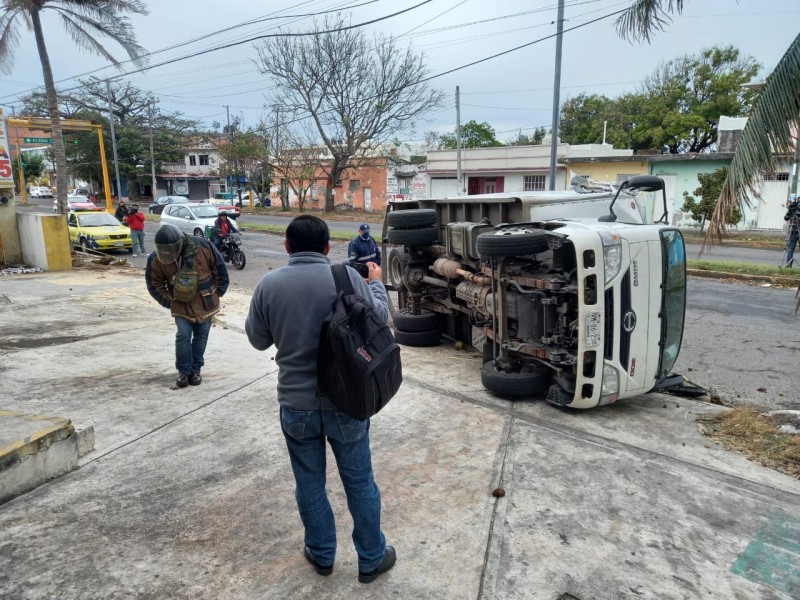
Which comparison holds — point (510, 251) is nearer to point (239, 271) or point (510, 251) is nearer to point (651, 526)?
point (651, 526)

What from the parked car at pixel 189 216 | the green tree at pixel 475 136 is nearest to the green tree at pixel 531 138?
the green tree at pixel 475 136

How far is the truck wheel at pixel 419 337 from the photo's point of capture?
23.4 feet

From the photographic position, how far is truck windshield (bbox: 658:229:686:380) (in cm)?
473

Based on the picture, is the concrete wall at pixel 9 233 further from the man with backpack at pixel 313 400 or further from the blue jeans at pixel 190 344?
the man with backpack at pixel 313 400

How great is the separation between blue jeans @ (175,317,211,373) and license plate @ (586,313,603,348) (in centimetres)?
342

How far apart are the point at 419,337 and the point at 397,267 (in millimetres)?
1005

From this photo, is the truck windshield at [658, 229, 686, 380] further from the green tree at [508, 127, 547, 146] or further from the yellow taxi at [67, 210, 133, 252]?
the green tree at [508, 127, 547, 146]

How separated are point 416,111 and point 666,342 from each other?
3416cm

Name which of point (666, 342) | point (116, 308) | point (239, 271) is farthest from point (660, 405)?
point (239, 271)

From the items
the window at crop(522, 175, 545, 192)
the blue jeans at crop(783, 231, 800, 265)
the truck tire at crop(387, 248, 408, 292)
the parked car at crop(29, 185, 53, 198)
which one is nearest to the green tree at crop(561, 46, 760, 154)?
the window at crop(522, 175, 545, 192)

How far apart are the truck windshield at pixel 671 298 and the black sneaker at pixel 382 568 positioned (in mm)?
3073

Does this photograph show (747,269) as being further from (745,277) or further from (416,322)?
(416,322)

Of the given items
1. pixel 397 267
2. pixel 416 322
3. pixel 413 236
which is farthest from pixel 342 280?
pixel 397 267

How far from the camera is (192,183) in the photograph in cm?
6222
